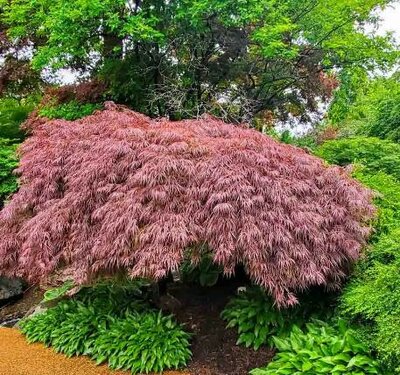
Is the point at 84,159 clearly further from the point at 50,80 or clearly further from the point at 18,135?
the point at 50,80

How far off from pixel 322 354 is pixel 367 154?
4.54 m

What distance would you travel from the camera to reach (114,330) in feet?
17.4

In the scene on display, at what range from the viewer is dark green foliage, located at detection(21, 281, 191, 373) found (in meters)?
4.95

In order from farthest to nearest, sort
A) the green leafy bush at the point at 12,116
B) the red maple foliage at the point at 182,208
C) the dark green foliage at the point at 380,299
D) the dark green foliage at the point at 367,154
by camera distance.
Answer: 1. the green leafy bush at the point at 12,116
2. the dark green foliage at the point at 367,154
3. the red maple foliage at the point at 182,208
4. the dark green foliage at the point at 380,299

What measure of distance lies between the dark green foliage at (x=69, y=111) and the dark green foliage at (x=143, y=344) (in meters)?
4.70

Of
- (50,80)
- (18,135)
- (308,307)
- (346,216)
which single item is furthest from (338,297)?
(50,80)

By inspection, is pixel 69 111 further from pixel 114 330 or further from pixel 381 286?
pixel 381 286

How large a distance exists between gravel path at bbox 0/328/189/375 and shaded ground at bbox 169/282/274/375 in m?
0.41

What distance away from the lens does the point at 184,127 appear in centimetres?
548

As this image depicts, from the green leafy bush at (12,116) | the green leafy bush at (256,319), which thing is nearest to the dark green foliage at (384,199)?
the green leafy bush at (256,319)

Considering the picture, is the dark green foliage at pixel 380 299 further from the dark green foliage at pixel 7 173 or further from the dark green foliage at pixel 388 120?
the dark green foliage at pixel 7 173

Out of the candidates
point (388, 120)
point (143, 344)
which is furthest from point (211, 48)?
point (143, 344)

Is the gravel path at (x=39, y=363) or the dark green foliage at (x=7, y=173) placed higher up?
the dark green foliage at (x=7, y=173)

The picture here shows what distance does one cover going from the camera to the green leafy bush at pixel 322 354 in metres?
3.91
